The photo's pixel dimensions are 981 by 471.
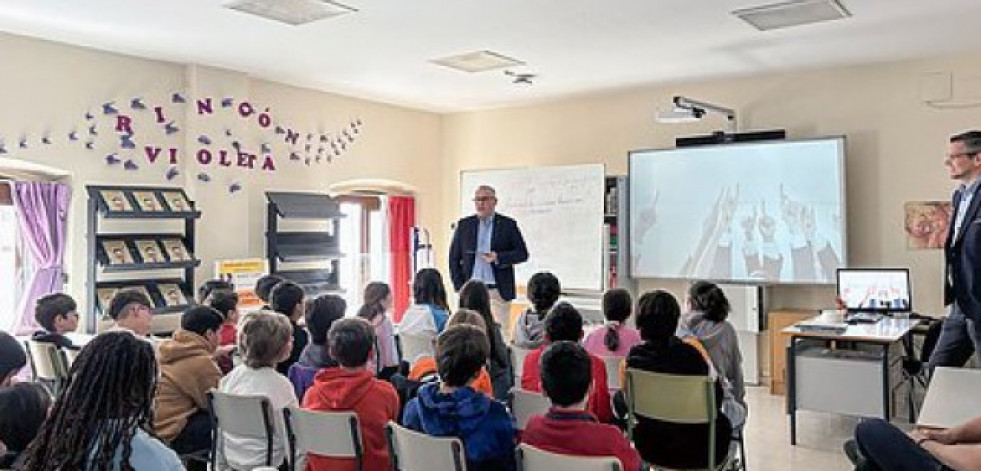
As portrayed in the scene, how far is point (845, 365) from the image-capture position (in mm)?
4641

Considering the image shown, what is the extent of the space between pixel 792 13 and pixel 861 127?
1.94 m

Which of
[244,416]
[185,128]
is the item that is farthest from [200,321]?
[185,128]

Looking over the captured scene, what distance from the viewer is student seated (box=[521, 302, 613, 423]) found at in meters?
3.21

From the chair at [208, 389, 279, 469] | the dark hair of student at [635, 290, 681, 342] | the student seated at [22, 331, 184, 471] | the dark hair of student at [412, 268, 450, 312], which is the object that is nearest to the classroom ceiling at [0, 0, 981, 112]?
the dark hair of student at [412, 268, 450, 312]

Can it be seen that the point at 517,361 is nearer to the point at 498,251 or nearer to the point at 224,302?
the point at 498,251

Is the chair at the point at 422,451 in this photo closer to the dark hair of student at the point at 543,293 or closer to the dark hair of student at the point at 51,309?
the dark hair of student at the point at 543,293

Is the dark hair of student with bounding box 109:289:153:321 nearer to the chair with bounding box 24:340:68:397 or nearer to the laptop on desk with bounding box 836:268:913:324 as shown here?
the chair with bounding box 24:340:68:397

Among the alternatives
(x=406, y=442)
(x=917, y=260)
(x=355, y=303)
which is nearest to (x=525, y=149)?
(x=355, y=303)

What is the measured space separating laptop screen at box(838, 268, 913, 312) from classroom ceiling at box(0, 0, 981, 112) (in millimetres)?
1640

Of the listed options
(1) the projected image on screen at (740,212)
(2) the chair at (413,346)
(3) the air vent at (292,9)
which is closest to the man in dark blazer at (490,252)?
(2) the chair at (413,346)

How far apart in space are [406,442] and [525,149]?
6.08 metres

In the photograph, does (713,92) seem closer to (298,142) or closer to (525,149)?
(525,149)

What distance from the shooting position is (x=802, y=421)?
209 inches

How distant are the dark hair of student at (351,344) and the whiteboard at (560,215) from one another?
15.7 feet
